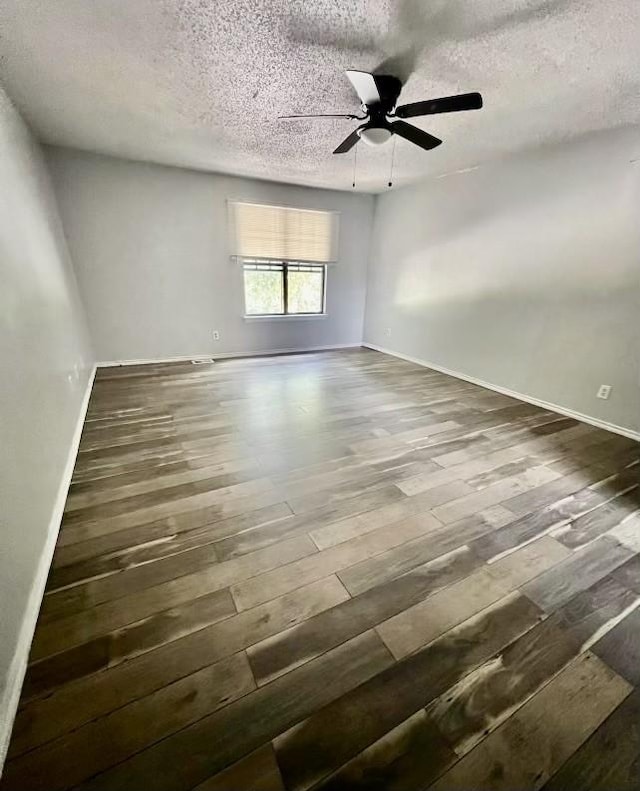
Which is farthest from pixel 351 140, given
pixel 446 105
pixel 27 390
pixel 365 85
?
pixel 27 390

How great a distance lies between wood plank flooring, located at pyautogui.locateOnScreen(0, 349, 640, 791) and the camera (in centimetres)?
93

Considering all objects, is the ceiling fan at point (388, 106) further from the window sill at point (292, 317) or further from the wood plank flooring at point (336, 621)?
the window sill at point (292, 317)

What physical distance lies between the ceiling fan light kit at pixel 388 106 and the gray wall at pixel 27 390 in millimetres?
2016

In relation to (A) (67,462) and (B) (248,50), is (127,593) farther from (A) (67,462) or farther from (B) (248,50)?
(B) (248,50)

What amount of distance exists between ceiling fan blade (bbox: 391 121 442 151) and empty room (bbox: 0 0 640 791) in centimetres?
3

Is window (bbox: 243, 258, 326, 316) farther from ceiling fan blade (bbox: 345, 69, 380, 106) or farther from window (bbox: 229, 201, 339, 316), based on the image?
ceiling fan blade (bbox: 345, 69, 380, 106)

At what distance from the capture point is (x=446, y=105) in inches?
72.1

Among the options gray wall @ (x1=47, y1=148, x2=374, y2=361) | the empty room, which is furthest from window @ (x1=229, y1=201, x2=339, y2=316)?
the empty room

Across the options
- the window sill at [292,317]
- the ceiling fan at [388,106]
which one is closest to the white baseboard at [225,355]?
the window sill at [292,317]

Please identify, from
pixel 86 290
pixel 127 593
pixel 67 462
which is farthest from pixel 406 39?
pixel 86 290

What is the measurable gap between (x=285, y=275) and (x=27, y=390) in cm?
396

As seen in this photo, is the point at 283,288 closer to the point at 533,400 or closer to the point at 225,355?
the point at 225,355

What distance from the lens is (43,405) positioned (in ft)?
5.98

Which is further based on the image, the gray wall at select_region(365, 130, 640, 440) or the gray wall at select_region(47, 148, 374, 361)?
the gray wall at select_region(47, 148, 374, 361)
